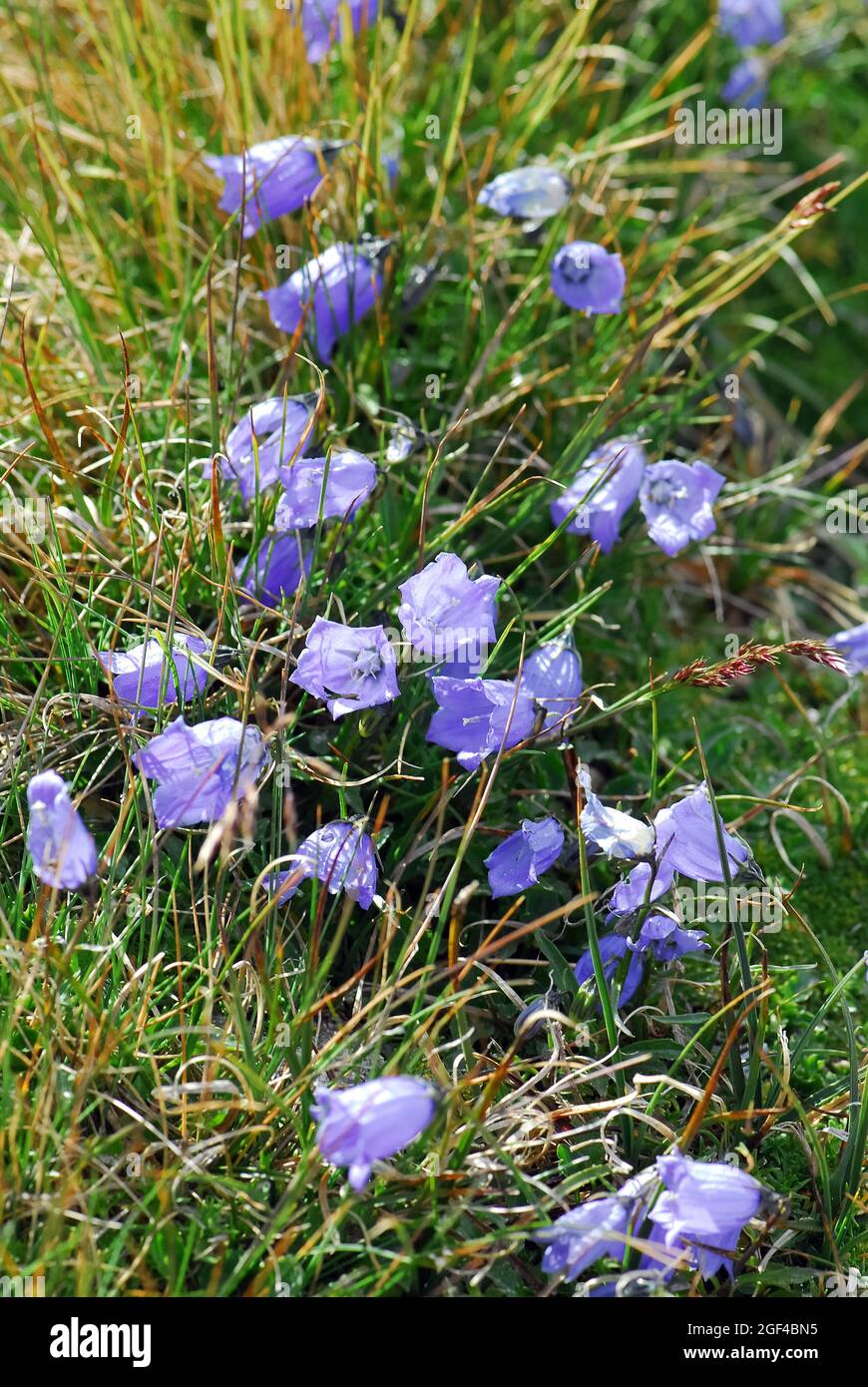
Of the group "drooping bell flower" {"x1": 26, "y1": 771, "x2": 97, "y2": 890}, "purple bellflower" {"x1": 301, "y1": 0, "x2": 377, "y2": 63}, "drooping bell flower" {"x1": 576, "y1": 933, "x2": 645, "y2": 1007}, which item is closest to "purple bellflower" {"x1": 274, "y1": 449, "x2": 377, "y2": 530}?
"drooping bell flower" {"x1": 26, "y1": 771, "x2": 97, "y2": 890}

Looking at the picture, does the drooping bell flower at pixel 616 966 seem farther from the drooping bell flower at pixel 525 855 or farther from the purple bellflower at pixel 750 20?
the purple bellflower at pixel 750 20

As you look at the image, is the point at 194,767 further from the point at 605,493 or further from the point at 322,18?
the point at 322,18

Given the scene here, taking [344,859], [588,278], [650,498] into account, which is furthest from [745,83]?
[344,859]

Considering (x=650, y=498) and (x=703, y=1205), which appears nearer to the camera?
(x=703, y=1205)

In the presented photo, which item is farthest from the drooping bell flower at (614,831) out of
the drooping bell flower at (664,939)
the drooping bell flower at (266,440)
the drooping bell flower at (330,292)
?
the drooping bell flower at (330,292)

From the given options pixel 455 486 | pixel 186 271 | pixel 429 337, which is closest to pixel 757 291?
pixel 429 337
